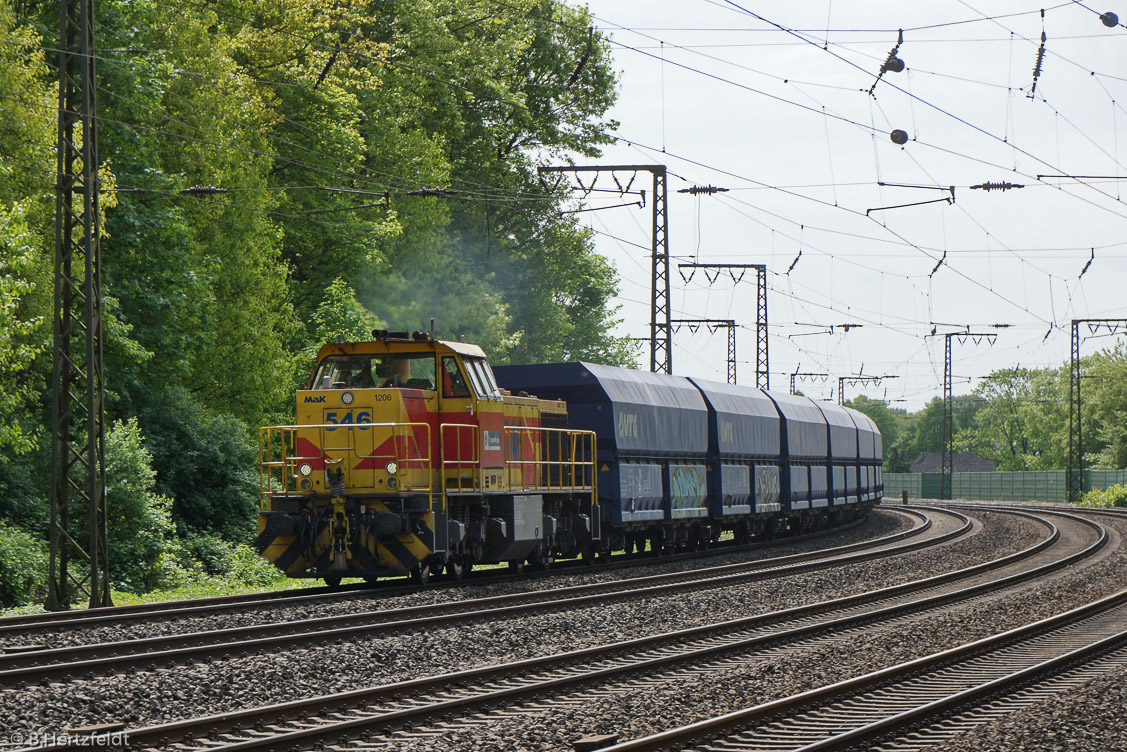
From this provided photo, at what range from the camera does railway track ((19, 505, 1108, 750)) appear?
8695 millimetres

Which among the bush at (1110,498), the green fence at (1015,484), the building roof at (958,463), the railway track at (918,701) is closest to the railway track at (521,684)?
the railway track at (918,701)

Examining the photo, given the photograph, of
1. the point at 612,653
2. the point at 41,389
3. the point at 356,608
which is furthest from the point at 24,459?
the point at 612,653

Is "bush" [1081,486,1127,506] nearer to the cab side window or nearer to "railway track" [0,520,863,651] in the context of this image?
"railway track" [0,520,863,651]

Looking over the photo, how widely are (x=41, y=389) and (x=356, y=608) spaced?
13342mm

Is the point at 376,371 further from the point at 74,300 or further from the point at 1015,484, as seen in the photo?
the point at 1015,484

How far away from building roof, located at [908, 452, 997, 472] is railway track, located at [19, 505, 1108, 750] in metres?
144

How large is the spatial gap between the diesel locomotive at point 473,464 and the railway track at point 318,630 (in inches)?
73.6

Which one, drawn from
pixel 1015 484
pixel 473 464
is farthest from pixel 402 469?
pixel 1015 484

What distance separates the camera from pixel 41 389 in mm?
26016

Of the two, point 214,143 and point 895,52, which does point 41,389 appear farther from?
point 895,52

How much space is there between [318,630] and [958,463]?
523 feet

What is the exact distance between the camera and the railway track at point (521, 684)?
870cm
